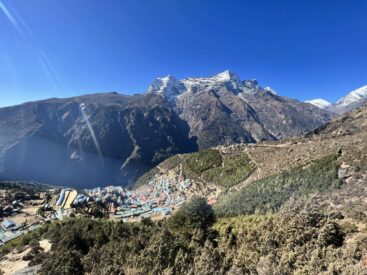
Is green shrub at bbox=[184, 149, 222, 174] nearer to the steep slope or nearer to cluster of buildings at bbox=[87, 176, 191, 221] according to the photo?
the steep slope

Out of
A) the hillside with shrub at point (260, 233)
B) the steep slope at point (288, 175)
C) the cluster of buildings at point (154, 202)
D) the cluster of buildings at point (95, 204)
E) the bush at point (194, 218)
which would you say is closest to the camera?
the hillside with shrub at point (260, 233)

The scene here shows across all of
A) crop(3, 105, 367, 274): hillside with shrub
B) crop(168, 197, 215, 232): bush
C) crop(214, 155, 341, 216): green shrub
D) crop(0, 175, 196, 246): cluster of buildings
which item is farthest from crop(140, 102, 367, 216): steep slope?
crop(168, 197, 215, 232): bush

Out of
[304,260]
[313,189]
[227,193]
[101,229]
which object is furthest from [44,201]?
[304,260]

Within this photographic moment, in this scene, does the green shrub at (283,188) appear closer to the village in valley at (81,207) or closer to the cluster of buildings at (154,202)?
the village in valley at (81,207)

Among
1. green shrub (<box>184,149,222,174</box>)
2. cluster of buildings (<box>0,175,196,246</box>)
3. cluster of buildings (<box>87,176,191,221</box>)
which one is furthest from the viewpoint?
green shrub (<box>184,149,222,174</box>)

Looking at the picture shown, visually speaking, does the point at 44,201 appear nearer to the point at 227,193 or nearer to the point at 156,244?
the point at 227,193

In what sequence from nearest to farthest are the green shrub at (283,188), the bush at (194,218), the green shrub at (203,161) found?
the bush at (194,218), the green shrub at (283,188), the green shrub at (203,161)

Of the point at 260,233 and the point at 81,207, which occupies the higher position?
the point at 260,233

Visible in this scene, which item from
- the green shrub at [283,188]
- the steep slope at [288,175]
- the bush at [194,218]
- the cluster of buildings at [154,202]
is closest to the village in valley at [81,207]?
the cluster of buildings at [154,202]

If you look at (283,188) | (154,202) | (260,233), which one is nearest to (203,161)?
(154,202)

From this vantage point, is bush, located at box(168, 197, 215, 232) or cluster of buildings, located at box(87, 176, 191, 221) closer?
bush, located at box(168, 197, 215, 232)

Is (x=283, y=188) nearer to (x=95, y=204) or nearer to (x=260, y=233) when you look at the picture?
(x=260, y=233)
